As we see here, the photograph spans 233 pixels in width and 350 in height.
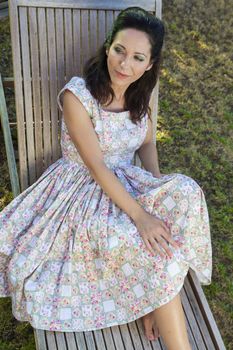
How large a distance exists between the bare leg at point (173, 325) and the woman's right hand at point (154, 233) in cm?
20

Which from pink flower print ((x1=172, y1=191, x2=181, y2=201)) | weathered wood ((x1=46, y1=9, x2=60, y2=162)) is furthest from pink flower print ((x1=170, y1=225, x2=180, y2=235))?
weathered wood ((x1=46, y1=9, x2=60, y2=162))

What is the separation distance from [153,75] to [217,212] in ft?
4.38

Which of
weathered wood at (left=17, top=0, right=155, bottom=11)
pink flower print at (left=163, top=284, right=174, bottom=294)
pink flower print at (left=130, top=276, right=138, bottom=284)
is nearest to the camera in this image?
pink flower print at (left=163, top=284, right=174, bottom=294)

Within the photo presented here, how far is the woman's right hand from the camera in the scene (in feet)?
6.68

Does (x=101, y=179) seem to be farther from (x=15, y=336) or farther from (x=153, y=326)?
(x=15, y=336)

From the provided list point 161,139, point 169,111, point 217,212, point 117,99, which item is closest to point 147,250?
point 117,99

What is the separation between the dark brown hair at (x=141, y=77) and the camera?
2252mm

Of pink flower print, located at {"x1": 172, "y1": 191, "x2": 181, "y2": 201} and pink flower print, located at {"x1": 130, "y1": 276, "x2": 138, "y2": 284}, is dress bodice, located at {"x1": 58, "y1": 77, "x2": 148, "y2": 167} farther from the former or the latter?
pink flower print, located at {"x1": 130, "y1": 276, "x2": 138, "y2": 284}

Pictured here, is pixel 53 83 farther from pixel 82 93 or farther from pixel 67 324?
pixel 67 324

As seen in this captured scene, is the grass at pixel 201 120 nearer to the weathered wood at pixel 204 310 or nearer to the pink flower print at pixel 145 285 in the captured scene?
the weathered wood at pixel 204 310

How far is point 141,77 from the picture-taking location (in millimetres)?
2545

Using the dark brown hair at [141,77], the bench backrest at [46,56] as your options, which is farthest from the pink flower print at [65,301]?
the dark brown hair at [141,77]

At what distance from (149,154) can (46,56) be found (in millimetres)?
730

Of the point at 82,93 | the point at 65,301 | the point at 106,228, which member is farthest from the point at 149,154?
the point at 65,301
